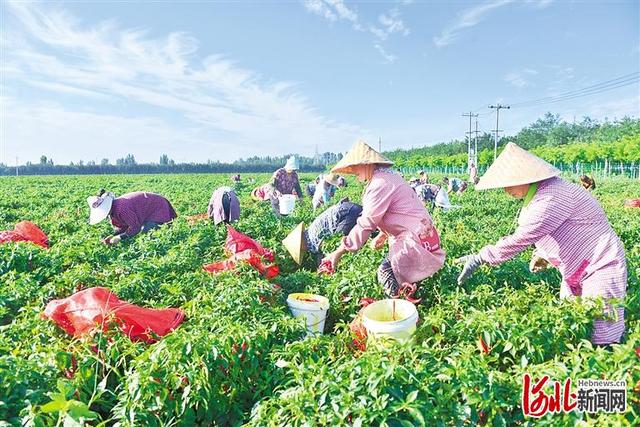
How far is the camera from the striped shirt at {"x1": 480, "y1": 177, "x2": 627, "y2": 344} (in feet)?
8.54

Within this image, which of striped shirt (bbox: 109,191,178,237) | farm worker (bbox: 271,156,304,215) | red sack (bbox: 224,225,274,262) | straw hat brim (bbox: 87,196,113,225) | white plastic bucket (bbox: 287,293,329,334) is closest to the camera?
white plastic bucket (bbox: 287,293,329,334)


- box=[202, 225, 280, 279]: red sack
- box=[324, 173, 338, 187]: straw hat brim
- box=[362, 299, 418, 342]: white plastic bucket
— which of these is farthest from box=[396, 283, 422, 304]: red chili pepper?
box=[324, 173, 338, 187]: straw hat brim

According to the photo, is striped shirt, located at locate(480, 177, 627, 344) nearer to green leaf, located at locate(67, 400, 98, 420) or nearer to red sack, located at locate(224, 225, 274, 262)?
green leaf, located at locate(67, 400, 98, 420)

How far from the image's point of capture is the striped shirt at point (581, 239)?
8.54 feet

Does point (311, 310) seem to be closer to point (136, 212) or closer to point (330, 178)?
point (136, 212)

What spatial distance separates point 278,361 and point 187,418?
1.58ft

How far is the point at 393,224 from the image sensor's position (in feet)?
11.8

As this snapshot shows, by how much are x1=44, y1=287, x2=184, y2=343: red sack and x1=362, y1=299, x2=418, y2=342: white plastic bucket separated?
124 centimetres

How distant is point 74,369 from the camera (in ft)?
7.52

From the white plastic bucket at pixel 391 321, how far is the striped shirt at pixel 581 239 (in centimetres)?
83

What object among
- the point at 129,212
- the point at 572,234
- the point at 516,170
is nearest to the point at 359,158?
the point at 516,170

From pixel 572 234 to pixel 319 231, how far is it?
2.98m

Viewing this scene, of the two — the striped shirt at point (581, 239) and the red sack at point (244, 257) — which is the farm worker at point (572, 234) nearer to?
the striped shirt at point (581, 239)

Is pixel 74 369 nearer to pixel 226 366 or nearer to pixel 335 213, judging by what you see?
pixel 226 366
